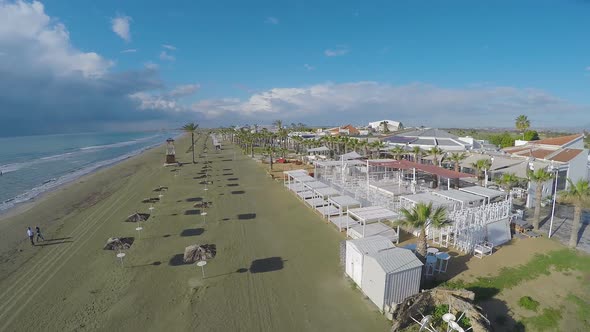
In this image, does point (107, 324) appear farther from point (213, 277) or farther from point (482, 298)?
point (482, 298)

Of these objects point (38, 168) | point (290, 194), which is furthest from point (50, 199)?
point (38, 168)

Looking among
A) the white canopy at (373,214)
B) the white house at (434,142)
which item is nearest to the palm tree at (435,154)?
the white house at (434,142)

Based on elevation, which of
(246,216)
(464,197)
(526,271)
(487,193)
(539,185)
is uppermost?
(539,185)

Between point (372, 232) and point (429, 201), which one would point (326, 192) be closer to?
point (372, 232)

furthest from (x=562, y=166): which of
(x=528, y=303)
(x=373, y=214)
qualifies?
(x=373, y=214)

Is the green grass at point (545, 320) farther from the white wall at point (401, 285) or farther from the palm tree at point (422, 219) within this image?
the palm tree at point (422, 219)
